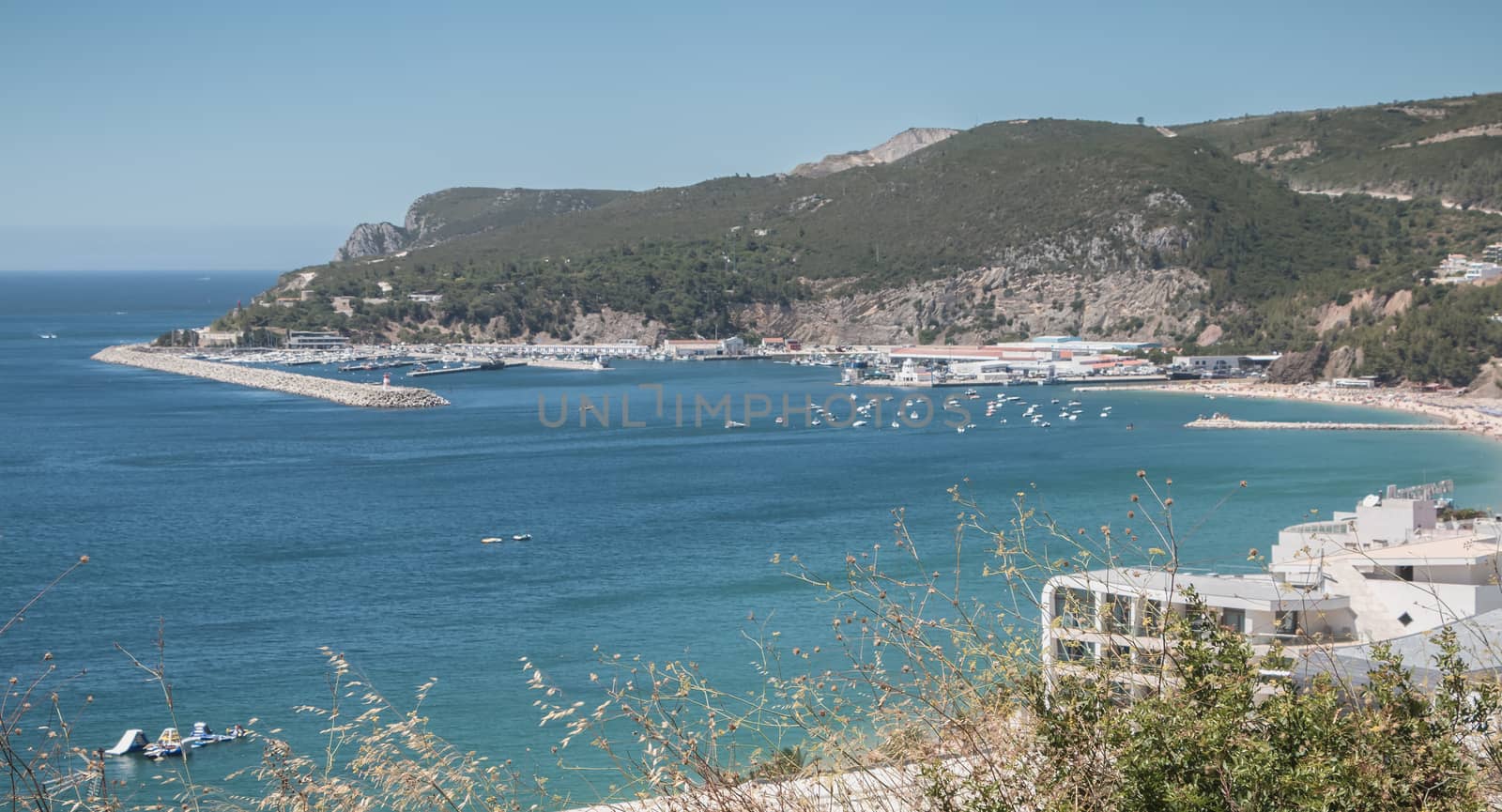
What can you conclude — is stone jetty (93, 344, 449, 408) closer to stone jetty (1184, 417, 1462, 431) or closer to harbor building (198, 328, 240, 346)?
harbor building (198, 328, 240, 346)

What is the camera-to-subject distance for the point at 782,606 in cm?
1581

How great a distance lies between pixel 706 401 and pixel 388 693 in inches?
1319

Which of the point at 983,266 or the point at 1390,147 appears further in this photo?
the point at 1390,147

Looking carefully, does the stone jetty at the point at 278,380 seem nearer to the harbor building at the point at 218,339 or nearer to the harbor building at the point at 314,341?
the harbor building at the point at 218,339

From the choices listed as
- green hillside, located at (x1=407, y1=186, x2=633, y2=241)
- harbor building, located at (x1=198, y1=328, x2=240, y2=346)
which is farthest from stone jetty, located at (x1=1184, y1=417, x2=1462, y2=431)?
green hillside, located at (x1=407, y1=186, x2=633, y2=241)

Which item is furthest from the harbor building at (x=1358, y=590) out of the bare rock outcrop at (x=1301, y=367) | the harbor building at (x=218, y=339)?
the harbor building at (x=218, y=339)

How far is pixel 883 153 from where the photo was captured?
127188 millimetres

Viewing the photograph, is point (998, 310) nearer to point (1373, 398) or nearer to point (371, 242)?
point (1373, 398)

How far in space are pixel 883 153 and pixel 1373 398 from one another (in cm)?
8801

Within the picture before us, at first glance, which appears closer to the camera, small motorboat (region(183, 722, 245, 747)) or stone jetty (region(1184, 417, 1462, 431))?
small motorboat (region(183, 722, 245, 747))

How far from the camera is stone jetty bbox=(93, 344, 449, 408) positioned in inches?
1789

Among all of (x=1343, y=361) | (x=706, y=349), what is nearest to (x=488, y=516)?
(x=1343, y=361)

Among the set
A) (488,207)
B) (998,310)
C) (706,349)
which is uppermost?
(488,207)

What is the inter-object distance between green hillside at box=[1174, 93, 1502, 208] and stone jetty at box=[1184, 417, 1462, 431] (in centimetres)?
4391
